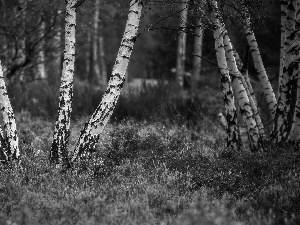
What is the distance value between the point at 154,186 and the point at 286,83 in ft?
12.6

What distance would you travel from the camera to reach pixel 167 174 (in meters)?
6.93

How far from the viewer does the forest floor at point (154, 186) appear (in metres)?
5.14

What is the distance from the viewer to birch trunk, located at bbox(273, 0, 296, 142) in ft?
27.1

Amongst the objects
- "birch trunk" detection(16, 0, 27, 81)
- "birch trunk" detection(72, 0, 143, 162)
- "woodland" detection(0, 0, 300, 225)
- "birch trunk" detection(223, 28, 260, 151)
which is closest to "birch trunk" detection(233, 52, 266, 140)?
"woodland" detection(0, 0, 300, 225)

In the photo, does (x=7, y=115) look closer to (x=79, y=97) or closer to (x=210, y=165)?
(x=210, y=165)

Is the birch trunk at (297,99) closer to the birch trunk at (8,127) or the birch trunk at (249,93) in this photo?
the birch trunk at (249,93)

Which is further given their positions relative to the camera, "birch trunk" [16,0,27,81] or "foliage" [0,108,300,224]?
"birch trunk" [16,0,27,81]

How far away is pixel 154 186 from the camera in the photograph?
6262mm

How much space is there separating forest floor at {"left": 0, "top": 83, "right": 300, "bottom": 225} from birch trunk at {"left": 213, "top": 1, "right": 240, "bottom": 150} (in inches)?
17.5

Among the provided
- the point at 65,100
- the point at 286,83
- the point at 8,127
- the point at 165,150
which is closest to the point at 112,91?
the point at 65,100

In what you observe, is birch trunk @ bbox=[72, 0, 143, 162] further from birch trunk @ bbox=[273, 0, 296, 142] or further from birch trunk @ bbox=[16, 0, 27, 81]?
birch trunk @ bbox=[16, 0, 27, 81]

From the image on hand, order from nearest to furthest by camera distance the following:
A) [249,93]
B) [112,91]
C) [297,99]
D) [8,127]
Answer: [112,91], [8,127], [297,99], [249,93]

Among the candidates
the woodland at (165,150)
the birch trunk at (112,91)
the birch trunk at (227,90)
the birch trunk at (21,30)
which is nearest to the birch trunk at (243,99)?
the woodland at (165,150)

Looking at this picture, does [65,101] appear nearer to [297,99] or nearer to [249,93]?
[249,93]
